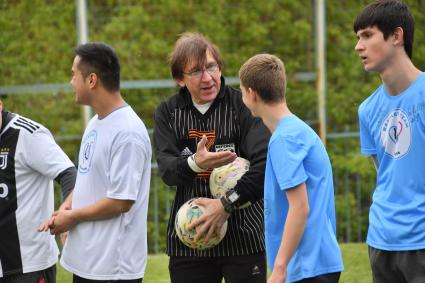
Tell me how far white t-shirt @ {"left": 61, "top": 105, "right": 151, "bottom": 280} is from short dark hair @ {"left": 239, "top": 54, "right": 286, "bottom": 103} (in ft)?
2.21

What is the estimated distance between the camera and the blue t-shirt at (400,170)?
4230 mm

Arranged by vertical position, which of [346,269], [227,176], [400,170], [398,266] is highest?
[400,170]

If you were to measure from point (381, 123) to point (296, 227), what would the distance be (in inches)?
31.3

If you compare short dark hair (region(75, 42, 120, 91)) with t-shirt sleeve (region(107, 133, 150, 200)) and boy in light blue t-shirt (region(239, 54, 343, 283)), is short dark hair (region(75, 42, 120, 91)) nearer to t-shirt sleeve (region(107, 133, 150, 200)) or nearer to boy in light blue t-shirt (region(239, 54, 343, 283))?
t-shirt sleeve (region(107, 133, 150, 200))

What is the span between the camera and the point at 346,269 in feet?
26.2

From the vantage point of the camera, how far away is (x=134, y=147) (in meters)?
4.52

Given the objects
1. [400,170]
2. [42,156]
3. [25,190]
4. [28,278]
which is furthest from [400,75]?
[28,278]

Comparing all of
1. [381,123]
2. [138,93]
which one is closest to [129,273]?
[381,123]

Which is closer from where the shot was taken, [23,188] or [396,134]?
[396,134]

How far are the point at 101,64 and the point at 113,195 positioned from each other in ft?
2.34

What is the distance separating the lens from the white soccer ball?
4664mm

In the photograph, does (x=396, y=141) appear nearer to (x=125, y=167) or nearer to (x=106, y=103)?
(x=125, y=167)

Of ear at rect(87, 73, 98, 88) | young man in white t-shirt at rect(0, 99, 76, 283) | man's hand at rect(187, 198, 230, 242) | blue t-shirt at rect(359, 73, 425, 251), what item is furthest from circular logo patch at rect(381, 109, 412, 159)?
young man in white t-shirt at rect(0, 99, 76, 283)

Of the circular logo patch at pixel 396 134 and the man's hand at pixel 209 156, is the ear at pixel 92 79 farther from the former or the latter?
the circular logo patch at pixel 396 134
